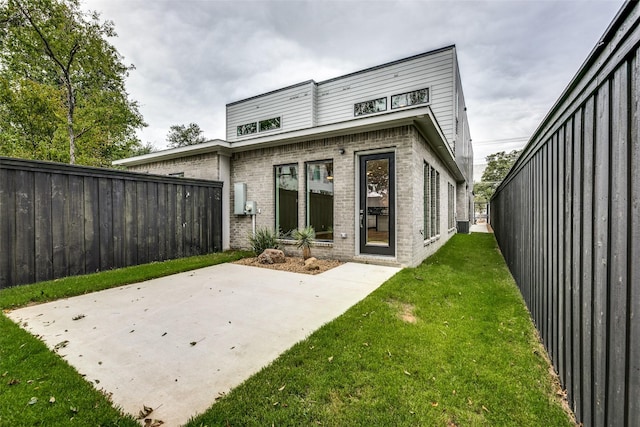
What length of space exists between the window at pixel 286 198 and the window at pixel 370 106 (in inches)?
197

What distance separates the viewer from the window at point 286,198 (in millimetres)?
7477

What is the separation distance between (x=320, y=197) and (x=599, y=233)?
5943 mm

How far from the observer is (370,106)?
10.8 meters

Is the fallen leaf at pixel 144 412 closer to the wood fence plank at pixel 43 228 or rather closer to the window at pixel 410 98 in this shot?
the wood fence plank at pixel 43 228

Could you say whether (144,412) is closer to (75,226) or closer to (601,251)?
(601,251)

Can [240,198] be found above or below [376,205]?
above

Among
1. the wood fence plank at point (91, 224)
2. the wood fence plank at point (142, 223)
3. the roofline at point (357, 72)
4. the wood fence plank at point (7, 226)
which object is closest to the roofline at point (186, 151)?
the wood fence plank at point (142, 223)

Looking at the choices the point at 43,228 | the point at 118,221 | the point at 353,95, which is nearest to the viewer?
the point at 43,228

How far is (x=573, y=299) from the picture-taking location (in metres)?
1.83

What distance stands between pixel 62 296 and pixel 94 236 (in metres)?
1.97

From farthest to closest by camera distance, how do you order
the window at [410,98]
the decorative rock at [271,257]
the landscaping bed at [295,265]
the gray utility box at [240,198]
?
1. the window at [410,98]
2. the gray utility box at [240,198]
3. the decorative rock at [271,257]
4. the landscaping bed at [295,265]

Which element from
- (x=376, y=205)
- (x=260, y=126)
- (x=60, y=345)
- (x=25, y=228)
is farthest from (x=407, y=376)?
(x=260, y=126)

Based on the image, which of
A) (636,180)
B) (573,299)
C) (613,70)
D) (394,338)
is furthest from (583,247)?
(394,338)

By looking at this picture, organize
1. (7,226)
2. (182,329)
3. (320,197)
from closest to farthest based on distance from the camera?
(182,329), (7,226), (320,197)
